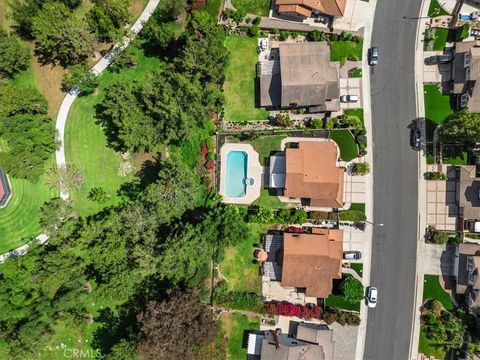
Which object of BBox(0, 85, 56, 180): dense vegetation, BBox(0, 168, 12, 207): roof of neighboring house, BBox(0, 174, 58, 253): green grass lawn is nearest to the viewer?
BBox(0, 85, 56, 180): dense vegetation

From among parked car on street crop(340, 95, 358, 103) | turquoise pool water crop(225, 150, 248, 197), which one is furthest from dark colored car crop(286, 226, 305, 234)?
parked car on street crop(340, 95, 358, 103)

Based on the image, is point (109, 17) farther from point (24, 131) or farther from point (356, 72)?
point (356, 72)

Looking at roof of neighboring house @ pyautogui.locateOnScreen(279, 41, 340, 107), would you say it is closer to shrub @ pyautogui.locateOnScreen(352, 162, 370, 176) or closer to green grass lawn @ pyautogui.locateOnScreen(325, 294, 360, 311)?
shrub @ pyautogui.locateOnScreen(352, 162, 370, 176)

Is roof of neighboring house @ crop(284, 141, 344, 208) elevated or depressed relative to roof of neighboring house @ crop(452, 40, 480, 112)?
depressed

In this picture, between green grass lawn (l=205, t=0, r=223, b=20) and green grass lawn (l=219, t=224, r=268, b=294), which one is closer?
green grass lawn (l=219, t=224, r=268, b=294)

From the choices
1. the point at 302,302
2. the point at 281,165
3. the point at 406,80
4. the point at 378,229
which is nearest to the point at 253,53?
the point at 281,165

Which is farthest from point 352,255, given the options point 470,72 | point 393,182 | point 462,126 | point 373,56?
point 470,72

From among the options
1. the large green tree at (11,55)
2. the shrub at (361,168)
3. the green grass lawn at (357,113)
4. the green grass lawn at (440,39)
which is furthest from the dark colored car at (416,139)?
the large green tree at (11,55)
